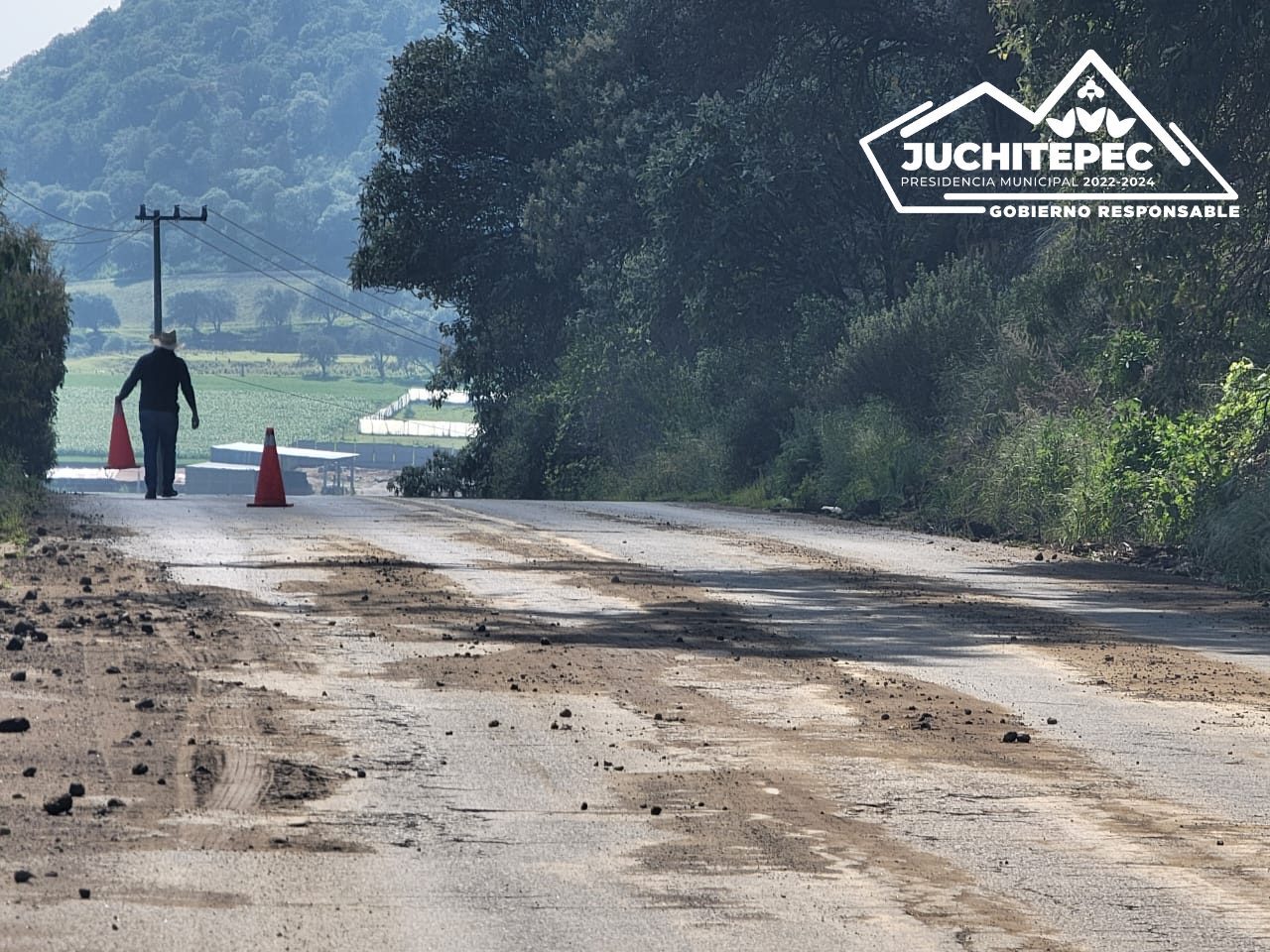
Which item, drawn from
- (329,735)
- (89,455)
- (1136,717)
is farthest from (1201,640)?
(89,455)

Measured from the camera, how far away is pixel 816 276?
113 ft

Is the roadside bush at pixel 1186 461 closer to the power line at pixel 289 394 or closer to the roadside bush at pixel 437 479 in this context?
the roadside bush at pixel 437 479

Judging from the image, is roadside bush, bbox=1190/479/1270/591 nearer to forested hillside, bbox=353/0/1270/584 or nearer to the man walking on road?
forested hillside, bbox=353/0/1270/584

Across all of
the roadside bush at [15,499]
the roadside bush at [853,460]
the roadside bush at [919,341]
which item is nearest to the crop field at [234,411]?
the roadside bush at [919,341]

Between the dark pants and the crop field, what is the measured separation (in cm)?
12572

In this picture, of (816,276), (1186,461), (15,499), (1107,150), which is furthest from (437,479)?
(1186,461)

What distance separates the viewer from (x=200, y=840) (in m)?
6.67

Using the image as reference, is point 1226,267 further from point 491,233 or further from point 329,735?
point 491,233

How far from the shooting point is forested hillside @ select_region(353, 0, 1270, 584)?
1973 centimetres

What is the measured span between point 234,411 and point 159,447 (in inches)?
6107

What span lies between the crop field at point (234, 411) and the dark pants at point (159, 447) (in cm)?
12572

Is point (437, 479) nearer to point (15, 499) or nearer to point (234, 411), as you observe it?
point (15, 499)

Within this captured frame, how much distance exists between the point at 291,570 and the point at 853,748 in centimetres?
766

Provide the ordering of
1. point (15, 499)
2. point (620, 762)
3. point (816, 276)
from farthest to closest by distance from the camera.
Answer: point (816, 276)
point (15, 499)
point (620, 762)
